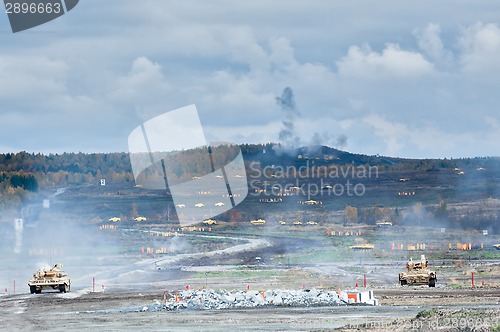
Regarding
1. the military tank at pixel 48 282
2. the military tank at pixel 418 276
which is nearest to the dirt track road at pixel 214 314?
the military tank at pixel 418 276

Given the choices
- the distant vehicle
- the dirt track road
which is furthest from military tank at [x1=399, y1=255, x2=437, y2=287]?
the distant vehicle

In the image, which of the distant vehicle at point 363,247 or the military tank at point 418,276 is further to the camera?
the distant vehicle at point 363,247

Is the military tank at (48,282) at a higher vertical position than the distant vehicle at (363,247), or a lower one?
lower

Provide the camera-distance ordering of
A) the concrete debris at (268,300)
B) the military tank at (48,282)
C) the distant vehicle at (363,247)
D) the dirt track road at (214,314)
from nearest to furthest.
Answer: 1. the dirt track road at (214,314)
2. the concrete debris at (268,300)
3. the military tank at (48,282)
4. the distant vehicle at (363,247)

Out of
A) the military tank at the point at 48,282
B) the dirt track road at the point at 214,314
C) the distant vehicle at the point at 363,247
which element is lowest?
the dirt track road at the point at 214,314

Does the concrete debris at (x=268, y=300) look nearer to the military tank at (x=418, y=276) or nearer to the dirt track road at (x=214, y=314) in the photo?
the dirt track road at (x=214, y=314)

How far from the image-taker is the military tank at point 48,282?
94000 millimetres

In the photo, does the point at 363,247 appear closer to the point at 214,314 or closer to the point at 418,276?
the point at 418,276

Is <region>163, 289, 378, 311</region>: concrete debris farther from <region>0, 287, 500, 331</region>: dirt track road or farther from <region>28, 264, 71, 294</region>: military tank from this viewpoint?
<region>28, 264, 71, 294</region>: military tank

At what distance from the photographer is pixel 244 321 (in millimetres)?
60875

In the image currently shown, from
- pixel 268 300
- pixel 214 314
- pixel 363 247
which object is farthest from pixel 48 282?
pixel 363 247

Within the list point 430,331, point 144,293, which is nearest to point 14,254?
point 144,293

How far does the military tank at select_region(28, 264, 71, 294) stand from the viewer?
9400 centimetres

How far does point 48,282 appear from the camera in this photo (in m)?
94.2
